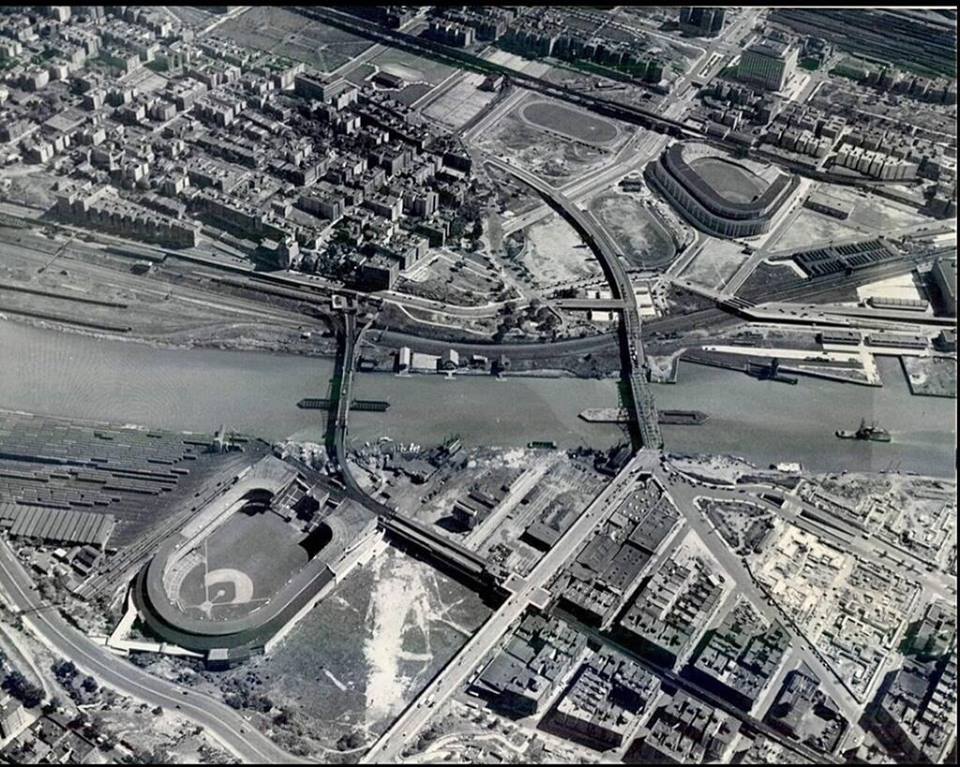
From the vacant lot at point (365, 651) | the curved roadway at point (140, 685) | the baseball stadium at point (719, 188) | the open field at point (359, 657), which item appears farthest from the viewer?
the baseball stadium at point (719, 188)

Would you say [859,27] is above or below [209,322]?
above

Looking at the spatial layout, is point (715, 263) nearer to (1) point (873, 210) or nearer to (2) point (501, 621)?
(1) point (873, 210)

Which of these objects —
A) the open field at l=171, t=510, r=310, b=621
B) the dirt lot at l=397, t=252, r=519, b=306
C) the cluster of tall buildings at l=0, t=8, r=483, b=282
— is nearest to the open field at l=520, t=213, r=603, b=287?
the dirt lot at l=397, t=252, r=519, b=306

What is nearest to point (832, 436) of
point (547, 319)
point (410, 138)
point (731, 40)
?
point (547, 319)

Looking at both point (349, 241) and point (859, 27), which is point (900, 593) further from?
point (859, 27)

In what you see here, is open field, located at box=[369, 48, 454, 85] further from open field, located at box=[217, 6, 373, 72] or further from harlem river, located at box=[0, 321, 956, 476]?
harlem river, located at box=[0, 321, 956, 476]

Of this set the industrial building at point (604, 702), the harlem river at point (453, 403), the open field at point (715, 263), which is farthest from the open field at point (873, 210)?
the industrial building at point (604, 702)

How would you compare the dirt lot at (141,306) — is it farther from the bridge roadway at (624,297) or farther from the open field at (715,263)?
the open field at (715,263)
